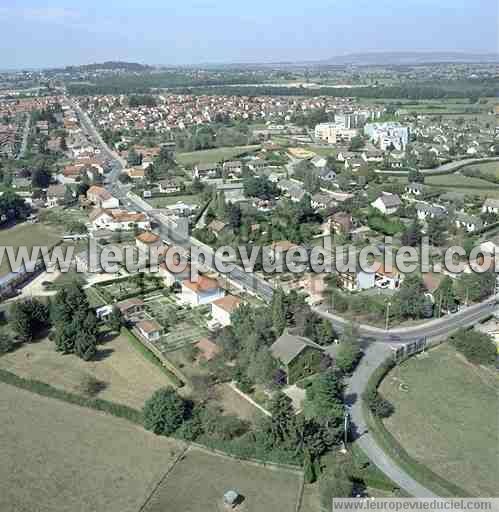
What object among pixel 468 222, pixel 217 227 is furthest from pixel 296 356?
pixel 468 222

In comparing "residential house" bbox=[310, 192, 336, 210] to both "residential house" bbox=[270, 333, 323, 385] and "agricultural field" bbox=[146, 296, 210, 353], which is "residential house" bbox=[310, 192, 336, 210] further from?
"residential house" bbox=[270, 333, 323, 385]

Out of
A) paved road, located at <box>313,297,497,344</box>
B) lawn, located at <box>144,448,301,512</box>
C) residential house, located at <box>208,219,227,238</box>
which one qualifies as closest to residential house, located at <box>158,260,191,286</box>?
residential house, located at <box>208,219,227,238</box>

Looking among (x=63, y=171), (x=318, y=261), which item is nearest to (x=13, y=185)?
(x=63, y=171)

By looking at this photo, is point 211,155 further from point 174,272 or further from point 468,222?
point 174,272

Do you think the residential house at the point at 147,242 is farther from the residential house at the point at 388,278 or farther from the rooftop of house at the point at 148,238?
the residential house at the point at 388,278

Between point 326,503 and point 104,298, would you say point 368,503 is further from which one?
point 104,298

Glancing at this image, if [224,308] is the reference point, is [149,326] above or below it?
below
